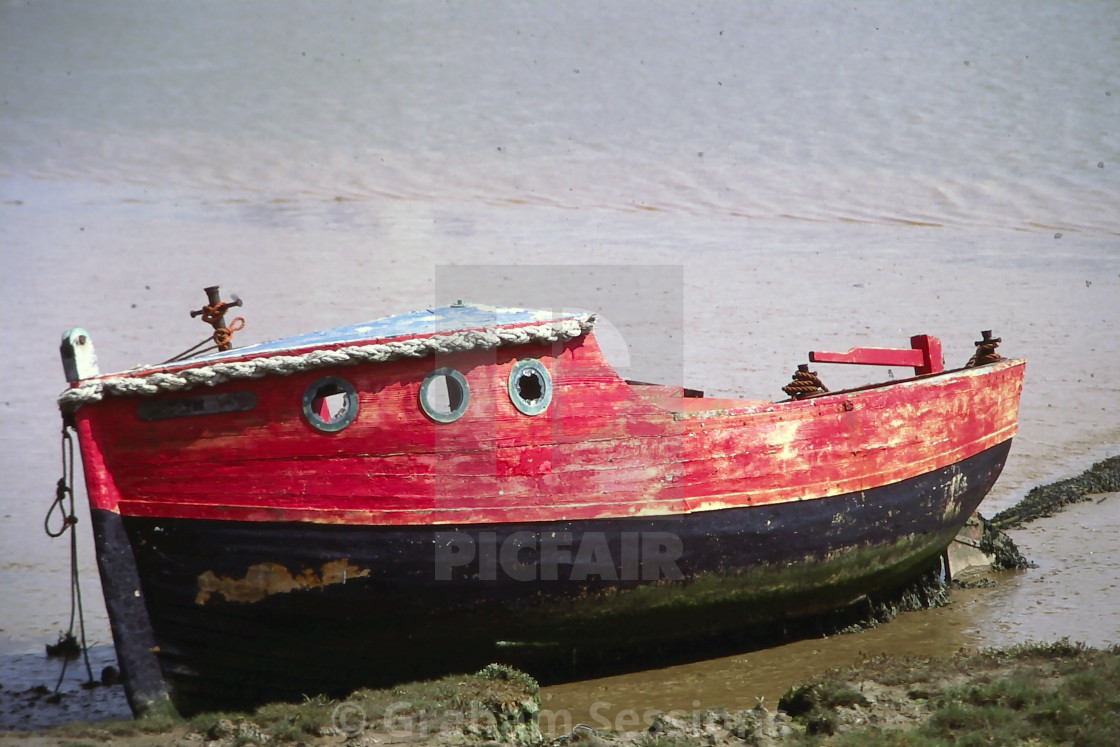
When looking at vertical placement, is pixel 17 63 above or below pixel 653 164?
above

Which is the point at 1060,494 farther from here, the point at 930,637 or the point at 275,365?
the point at 275,365

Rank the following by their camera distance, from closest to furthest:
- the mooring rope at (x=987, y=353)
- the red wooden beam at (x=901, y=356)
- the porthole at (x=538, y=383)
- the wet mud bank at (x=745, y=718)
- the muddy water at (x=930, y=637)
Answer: the wet mud bank at (x=745, y=718), the porthole at (x=538, y=383), the muddy water at (x=930, y=637), the red wooden beam at (x=901, y=356), the mooring rope at (x=987, y=353)

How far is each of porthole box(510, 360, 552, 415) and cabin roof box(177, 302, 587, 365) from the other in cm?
20

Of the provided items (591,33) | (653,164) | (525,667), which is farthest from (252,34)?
(525,667)

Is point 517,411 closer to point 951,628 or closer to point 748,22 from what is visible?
point 951,628

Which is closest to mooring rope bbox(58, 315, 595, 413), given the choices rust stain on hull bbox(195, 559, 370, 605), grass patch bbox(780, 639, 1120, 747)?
rust stain on hull bbox(195, 559, 370, 605)

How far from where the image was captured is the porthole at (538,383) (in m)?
5.47

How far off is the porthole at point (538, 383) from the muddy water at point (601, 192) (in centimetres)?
143

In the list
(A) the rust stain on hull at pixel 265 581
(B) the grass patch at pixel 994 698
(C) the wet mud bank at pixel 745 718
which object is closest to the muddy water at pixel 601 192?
(C) the wet mud bank at pixel 745 718

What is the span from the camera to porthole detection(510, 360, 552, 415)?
17.9 ft

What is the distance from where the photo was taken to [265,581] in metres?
5.17

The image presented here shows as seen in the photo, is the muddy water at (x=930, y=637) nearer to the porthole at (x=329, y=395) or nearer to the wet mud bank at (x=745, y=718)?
the wet mud bank at (x=745, y=718)

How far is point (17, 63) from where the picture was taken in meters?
22.7

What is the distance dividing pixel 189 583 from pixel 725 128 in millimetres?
16875
